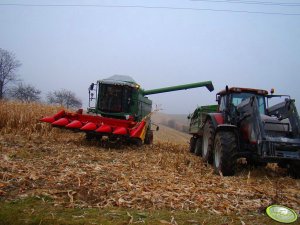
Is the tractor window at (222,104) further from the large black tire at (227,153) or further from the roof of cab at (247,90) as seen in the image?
the large black tire at (227,153)

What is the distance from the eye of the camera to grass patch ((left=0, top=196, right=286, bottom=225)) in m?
3.92

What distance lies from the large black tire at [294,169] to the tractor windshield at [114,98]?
7.00 meters

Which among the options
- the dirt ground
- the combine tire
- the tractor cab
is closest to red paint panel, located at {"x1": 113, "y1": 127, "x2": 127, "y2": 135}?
the dirt ground

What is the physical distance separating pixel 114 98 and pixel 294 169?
7.52m

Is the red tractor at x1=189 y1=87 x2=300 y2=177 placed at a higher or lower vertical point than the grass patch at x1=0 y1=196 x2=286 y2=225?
higher

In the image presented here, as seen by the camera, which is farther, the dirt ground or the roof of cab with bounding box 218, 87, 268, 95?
the roof of cab with bounding box 218, 87, 268, 95

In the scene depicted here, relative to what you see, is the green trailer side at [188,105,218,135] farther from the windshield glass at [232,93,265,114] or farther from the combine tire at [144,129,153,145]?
the windshield glass at [232,93,265,114]

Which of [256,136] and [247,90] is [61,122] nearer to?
[247,90]

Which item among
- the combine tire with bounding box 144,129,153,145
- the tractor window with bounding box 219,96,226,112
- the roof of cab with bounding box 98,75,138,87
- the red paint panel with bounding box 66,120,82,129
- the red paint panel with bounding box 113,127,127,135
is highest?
the roof of cab with bounding box 98,75,138,87

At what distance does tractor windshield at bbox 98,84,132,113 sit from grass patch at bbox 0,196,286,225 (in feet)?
28.8

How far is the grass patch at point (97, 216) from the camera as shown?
392 cm

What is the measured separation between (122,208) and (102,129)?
6.48m

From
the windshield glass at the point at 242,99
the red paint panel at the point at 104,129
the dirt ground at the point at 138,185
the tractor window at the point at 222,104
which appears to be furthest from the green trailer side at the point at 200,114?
the dirt ground at the point at 138,185

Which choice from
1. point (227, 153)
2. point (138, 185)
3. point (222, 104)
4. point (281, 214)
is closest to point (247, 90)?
point (222, 104)
